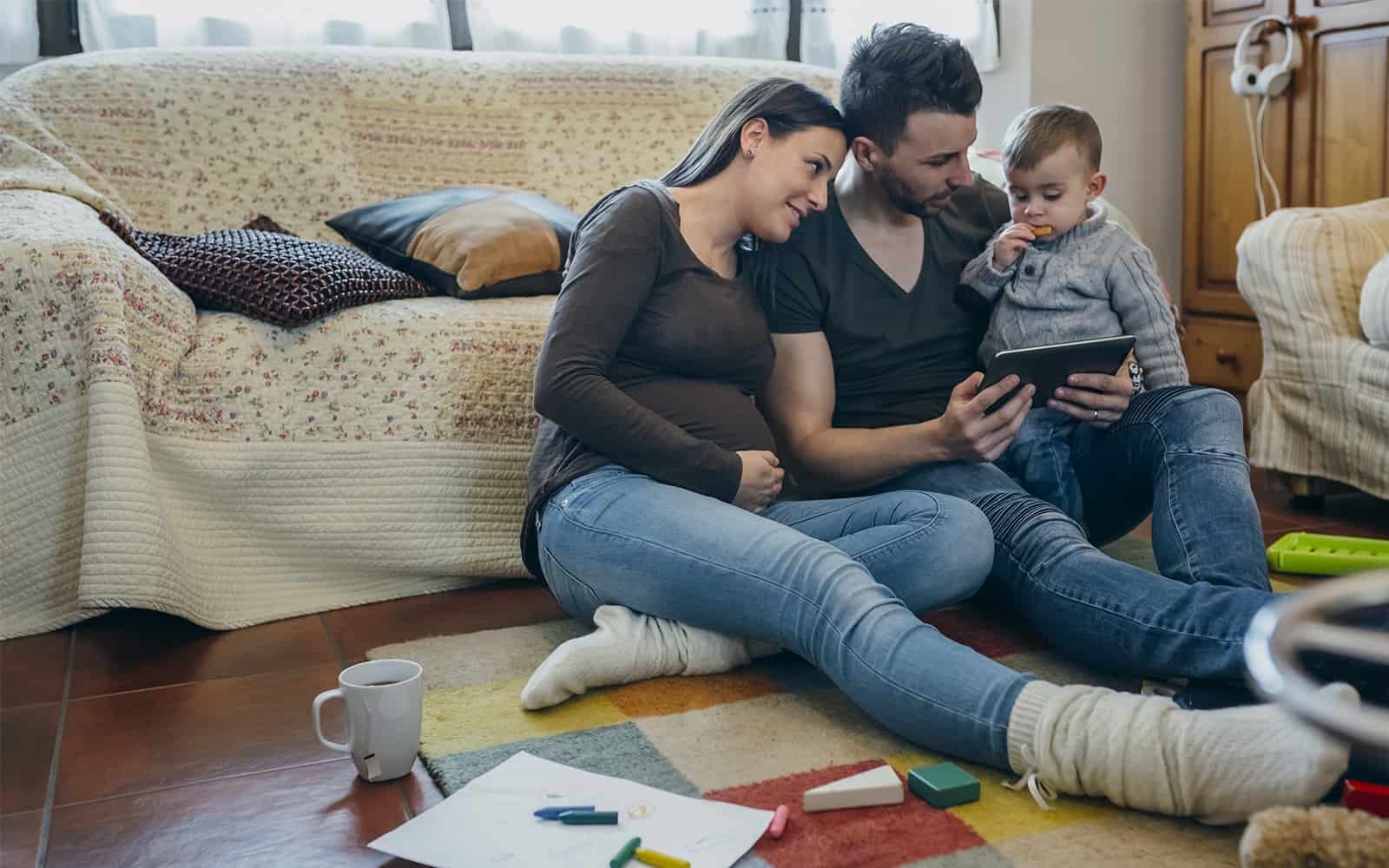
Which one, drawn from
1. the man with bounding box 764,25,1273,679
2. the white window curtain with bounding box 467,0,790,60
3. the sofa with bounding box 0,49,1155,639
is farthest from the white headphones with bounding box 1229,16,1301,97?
the man with bounding box 764,25,1273,679

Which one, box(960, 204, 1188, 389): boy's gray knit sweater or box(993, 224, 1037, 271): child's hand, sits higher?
box(993, 224, 1037, 271): child's hand

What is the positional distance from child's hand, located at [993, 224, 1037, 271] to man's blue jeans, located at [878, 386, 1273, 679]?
0.25m

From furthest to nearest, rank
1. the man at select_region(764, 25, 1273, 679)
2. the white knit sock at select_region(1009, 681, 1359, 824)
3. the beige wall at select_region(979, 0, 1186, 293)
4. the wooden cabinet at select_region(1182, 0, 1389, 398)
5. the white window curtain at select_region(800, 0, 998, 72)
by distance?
1. the beige wall at select_region(979, 0, 1186, 293)
2. the white window curtain at select_region(800, 0, 998, 72)
3. the wooden cabinet at select_region(1182, 0, 1389, 398)
4. the man at select_region(764, 25, 1273, 679)
5. the white knit sock at select_region(1009, 681, 1359, 824)

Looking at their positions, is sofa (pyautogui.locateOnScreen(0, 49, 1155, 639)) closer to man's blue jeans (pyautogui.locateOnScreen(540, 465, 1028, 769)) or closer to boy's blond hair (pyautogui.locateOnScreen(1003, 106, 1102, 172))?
man's blue jeans (pyautogui.locateOnScreen(540, 465, 1028, 769))

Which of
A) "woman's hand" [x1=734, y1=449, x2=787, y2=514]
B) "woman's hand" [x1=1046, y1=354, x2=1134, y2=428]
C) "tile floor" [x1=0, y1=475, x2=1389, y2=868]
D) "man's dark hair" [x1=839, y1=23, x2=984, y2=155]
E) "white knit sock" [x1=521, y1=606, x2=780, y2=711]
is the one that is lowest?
"tile floor" [x1=0, y1=475, x2=1389, y2=868]

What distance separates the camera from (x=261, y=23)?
2.96 metres

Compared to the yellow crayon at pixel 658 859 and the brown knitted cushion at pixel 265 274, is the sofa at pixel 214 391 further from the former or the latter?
the yellow crayon at pixel 658 859

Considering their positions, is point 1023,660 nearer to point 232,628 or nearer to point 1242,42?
point 232,628

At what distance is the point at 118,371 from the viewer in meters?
1.70

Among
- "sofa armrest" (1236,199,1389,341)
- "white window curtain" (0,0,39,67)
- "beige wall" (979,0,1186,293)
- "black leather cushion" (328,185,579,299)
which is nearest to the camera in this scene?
"black leather cushion" (328,185,579,299)

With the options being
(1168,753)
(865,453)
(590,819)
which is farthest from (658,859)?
(865,453)

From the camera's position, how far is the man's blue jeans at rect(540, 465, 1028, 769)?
122cm

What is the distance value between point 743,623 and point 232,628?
81 centimetres

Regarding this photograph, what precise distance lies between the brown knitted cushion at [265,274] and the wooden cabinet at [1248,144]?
2.34 m
